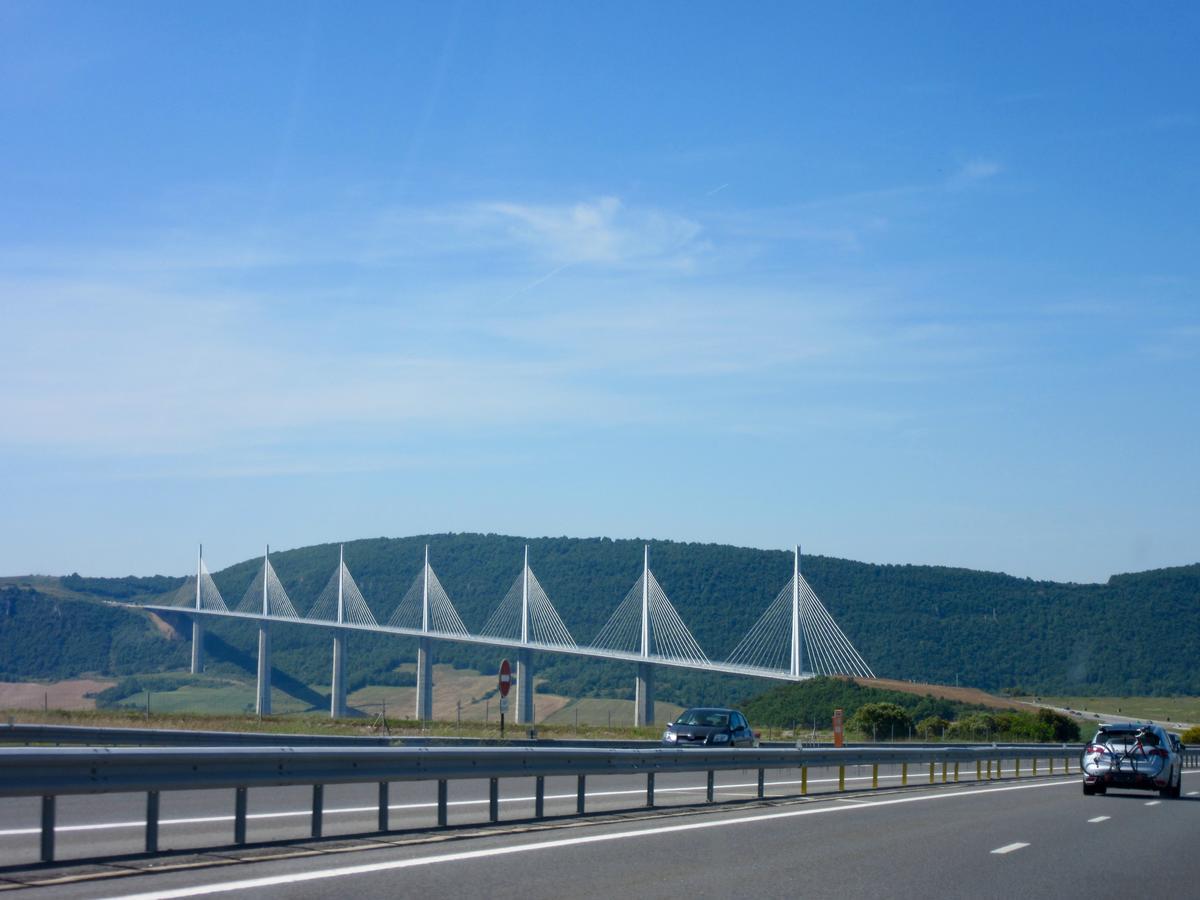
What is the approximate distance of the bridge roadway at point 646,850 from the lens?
10562mm

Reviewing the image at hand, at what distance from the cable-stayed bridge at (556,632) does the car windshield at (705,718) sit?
43.2m

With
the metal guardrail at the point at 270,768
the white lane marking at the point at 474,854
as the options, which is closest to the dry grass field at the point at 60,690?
the white lane marking at the point at 474,854

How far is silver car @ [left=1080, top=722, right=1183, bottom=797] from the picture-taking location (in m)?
25.7

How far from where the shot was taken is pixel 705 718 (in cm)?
3156

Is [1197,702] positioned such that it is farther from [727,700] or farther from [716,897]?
[716,897]

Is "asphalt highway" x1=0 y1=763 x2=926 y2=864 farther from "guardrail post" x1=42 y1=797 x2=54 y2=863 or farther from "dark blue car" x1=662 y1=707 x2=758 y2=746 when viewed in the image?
"dark blue car" x1=662 y1=707 x2=758 y2=746

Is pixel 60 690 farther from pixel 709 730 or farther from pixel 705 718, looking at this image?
pixel 709 730

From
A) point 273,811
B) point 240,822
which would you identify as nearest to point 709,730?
point 273,811

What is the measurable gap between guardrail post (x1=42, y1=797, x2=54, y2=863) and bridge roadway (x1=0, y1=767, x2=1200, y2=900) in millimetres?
243

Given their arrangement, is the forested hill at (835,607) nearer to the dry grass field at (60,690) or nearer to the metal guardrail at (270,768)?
the dry grass field at (60,690)

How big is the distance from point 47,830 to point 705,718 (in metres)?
22.4

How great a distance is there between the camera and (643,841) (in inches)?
552

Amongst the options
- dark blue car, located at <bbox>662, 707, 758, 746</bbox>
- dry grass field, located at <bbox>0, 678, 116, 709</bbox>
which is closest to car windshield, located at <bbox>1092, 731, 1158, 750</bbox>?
dark blue car, located at <bbox>662, 707, 758, 746</bbox>

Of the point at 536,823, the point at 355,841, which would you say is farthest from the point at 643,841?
the point at 355,841
